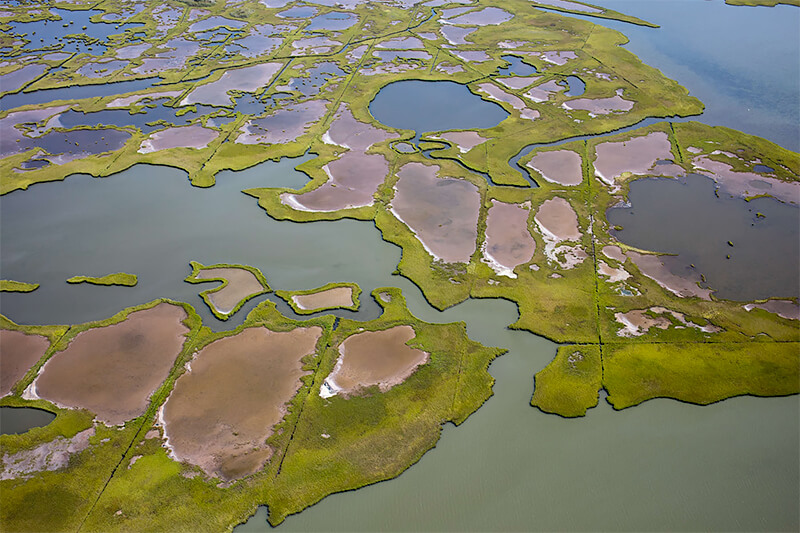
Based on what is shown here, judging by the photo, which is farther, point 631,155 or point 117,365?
point 631,155

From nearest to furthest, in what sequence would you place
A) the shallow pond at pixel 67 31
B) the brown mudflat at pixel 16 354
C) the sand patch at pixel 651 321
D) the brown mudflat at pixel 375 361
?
1. the brown mudflat at pixel 375 361
2. the brown mudflat at pixel 16 354
3. the sand patch at pixel 651 321
4. the shallow pond at pixel 67 31

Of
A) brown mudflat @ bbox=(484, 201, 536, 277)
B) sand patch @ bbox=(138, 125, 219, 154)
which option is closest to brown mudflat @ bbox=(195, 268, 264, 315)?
brown mudflat @ bbox=(484, 201, 536, 277)

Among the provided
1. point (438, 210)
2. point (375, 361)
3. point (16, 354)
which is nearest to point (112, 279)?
point (16, 354)

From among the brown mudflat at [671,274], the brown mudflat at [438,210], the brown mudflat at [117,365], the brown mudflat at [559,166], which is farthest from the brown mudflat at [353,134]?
the brown mudflat at [671,274]

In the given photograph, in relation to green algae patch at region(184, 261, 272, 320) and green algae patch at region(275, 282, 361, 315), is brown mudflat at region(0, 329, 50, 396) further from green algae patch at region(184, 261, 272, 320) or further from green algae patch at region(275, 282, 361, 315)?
green algae patch at region(275, 282, 361, 315)

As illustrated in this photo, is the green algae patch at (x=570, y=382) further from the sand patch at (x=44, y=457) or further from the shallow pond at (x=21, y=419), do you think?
the shallow pond at (x=21, y=419)

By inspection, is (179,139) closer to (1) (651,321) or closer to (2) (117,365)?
(2) (117,365)

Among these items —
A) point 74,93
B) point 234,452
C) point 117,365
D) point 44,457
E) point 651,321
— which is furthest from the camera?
point 74,93
